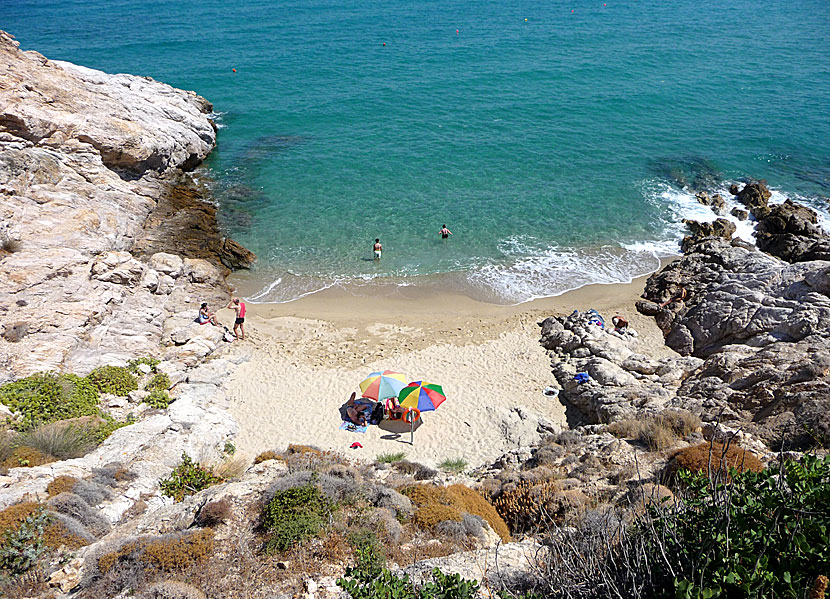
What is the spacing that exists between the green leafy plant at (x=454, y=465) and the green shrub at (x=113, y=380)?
349 inches

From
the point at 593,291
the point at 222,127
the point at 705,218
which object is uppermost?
the point at 222,127

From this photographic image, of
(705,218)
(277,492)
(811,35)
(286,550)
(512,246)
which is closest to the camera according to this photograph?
(286,550)

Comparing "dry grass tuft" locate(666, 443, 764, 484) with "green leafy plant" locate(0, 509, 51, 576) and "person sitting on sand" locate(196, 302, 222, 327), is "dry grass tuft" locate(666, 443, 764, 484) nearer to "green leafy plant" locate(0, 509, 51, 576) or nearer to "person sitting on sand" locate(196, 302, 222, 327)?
"green leafy plant" locate(0, 509, 51, 576)

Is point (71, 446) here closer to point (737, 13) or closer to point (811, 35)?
point (811, 35)

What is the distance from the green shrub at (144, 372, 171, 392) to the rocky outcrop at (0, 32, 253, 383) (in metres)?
1.21

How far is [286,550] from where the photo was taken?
7.39 metres

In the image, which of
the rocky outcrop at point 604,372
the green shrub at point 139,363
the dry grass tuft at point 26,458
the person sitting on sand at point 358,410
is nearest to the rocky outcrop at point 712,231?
the rocky outcrop at point 604,372

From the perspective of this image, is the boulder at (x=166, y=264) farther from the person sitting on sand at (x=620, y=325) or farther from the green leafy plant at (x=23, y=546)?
the person sitting on sand at (x=620, y=325)

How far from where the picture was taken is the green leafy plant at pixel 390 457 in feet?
40.8

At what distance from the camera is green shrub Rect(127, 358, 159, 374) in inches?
593

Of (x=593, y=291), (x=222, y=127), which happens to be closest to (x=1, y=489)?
(x=593, y=291)

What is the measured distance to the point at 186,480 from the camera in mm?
10234

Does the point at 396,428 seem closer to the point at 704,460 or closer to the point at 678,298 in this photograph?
the point at 704,460

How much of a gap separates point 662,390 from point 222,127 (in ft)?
113
